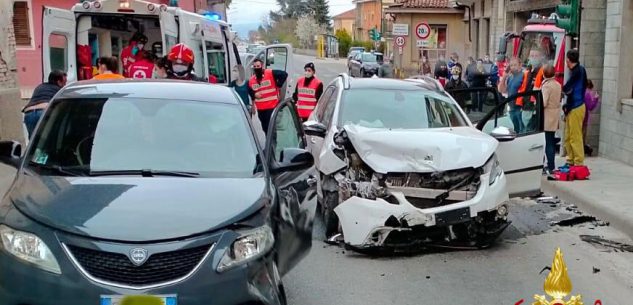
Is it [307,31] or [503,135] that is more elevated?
[307,31]

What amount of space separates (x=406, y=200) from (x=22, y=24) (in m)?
20.6

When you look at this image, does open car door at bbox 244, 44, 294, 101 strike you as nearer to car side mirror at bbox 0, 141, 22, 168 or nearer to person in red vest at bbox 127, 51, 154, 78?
person in red vest at bbox 127, 51, 154, 78

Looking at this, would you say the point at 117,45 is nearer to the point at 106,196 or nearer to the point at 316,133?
the point at 316,133

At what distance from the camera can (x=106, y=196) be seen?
13.5 feet

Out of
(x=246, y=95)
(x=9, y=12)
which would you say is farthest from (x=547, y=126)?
(x=9, y=12)

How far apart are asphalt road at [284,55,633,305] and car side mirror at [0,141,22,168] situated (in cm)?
226

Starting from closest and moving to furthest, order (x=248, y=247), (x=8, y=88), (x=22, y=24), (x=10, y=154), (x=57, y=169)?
(x=248, y=247)
(x=57, y=169)
(x=10, y=154)
(x=8, y=88)
(x=22, y=24)

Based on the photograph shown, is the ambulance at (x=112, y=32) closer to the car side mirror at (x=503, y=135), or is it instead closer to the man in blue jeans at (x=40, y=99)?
the man in blue jeans at (x=40, y=99)

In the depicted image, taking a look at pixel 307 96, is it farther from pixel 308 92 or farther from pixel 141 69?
pixel 141 69

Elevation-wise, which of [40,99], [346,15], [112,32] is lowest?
[40,99]

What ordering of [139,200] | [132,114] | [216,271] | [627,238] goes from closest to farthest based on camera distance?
[216,271], [139,200], [132,114], [627,238]

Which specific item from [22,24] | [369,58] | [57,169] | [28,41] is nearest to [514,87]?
[57,169]

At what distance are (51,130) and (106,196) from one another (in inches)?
47.7

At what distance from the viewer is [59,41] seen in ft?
43.8
